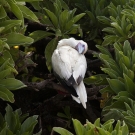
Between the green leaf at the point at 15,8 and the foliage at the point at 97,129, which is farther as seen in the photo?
the green leaf at the point at 15,8

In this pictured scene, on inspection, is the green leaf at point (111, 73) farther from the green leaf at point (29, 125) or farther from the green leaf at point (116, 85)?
the green leaf at point (29, 125)

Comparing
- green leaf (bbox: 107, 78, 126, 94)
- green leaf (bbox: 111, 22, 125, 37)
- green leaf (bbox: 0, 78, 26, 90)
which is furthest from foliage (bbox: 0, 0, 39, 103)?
green leaf (bbox: 111, 22, 125, 37)

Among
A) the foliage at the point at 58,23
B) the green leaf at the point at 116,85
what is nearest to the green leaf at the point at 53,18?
the foliage at the point at 58,23

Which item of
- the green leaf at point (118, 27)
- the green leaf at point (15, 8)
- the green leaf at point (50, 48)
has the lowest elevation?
the green leaf at point (50, 48)

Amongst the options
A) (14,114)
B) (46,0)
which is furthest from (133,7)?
(14,114)

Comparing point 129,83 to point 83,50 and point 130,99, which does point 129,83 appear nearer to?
point 130,99

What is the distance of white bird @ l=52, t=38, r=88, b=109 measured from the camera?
275 cm

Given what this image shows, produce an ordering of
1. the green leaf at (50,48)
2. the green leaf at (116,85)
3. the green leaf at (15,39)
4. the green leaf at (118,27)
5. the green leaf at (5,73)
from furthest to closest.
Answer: the green leaf at (50,48) < the green leaf at (118,27) < the green leaf at (116,85) < the green leaf at (15,39) < the green leaf at (5,73)

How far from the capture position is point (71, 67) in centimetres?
286

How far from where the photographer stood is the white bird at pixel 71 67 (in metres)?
2.75

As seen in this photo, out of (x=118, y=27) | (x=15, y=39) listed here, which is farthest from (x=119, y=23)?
(x=15, y=39)

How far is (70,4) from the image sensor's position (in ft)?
10.7

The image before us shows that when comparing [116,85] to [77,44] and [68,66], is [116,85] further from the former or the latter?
[77,44]

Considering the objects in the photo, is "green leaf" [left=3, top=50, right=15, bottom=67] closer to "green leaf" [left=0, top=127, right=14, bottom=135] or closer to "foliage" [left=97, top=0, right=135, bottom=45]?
"green leaf" [left=0, top=127, right=14, bottom=135]
